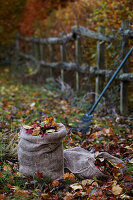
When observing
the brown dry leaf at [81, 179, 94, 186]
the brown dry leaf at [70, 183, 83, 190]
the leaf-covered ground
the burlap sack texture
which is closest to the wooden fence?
the leaf-covered ground

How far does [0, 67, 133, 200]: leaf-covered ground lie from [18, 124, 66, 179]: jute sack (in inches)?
3.1

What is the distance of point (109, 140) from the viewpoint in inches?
145

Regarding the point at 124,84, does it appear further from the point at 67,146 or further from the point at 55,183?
the point at 55,183

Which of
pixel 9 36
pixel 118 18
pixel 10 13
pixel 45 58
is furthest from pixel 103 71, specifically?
pixel 9 36

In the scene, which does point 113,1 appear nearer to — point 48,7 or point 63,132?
point 63,132

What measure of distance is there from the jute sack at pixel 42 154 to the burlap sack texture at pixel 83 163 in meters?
0.17

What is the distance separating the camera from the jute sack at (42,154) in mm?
2445

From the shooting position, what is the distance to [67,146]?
11.0ft

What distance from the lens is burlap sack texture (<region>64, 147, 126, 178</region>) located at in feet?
8.46

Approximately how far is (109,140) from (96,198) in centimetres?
151

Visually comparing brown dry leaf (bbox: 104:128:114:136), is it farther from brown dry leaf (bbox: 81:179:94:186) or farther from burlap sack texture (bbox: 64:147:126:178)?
brown dry leaf (bbox: 81:179:94:186)

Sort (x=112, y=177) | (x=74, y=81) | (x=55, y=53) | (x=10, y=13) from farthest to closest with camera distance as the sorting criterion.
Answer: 1. (x=10, y=13)
2. (x=55, y=53)
3. (x=74, y=81)
4. (x=112, y=177)

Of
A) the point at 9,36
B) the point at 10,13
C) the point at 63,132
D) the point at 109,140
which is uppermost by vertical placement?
the point at 10,13

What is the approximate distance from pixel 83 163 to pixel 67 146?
0.72 metres
